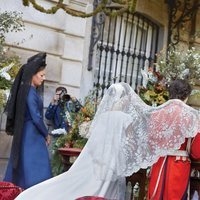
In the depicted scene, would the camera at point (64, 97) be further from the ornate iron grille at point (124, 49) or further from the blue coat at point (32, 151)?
the blue coat at point (32, 151)

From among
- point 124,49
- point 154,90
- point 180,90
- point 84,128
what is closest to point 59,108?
point 154,90

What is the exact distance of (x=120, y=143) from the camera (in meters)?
4.63

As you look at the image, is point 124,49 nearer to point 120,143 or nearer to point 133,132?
point 133,132

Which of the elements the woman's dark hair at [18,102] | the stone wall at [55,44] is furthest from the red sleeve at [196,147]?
the stone wall at [55,44]

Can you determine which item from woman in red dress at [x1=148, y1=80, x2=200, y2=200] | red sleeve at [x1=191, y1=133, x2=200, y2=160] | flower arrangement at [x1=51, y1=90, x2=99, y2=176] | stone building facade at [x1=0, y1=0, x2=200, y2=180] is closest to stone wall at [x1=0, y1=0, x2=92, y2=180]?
stone building facade at [x1=0, y1=0, x2=200, y2=180]

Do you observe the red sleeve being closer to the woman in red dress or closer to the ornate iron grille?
the woman in red dress

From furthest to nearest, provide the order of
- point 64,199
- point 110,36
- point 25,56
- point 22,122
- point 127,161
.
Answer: point 110,36
point 25,56
point 22,122
point 127,161
point 64,199

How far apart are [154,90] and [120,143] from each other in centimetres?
261

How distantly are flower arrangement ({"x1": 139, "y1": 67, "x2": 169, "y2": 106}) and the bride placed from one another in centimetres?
199

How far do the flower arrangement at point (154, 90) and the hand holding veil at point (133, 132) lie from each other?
1979 mm

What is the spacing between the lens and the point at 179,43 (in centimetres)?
1103

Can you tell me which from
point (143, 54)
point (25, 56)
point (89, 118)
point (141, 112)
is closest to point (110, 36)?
point (143, 54)

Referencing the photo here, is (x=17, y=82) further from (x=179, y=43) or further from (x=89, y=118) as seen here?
(x=179, y=43)

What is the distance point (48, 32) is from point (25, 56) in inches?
23.5
